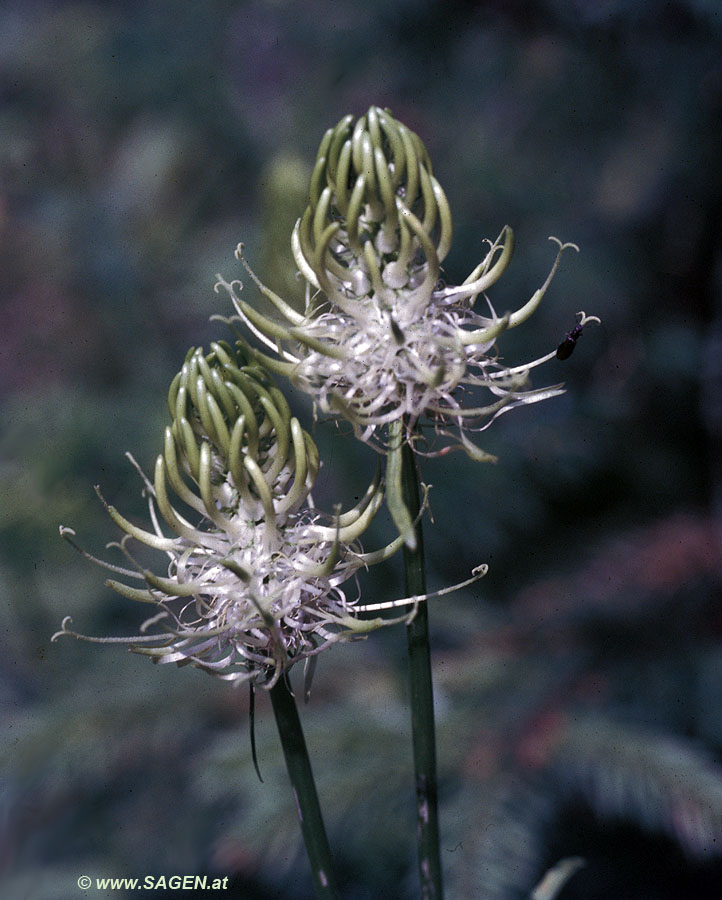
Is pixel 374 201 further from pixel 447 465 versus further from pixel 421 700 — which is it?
Result: pixel 447 465

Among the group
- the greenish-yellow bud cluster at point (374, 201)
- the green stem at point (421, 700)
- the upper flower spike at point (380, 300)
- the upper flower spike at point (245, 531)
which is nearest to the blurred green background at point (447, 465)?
the green stem at point (421, 700)

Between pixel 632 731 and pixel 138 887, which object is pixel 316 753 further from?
pixel 632 731

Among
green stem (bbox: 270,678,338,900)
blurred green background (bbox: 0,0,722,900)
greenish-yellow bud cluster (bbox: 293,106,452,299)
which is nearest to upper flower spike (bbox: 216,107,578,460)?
greenish-yellow bud cluster (bbox: 293,106,452,299)

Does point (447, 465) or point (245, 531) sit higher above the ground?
point (447, 465)

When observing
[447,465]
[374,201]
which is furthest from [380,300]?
[447,465]

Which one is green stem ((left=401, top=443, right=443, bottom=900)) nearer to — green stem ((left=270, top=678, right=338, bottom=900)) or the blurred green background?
green stem ((left=270, top=678, right=338, bottom=900))
